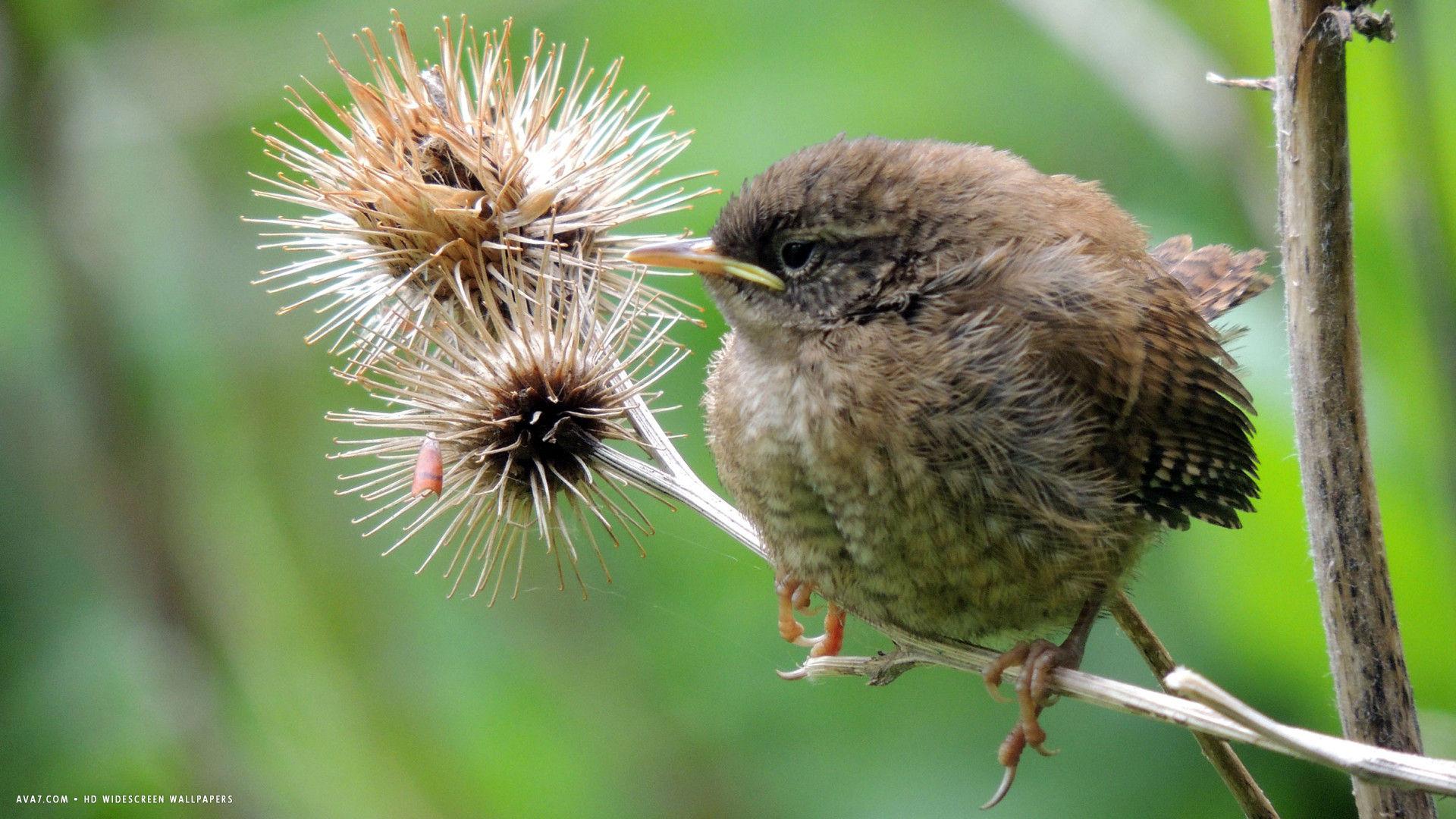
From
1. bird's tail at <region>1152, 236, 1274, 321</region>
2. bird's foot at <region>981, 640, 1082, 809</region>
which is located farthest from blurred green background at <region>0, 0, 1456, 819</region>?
bird's foot at <region>981, 640, 1082, 809</region>

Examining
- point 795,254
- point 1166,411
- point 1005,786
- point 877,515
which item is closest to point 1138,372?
point 1166,411

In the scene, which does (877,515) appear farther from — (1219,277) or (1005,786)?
(1219,277)

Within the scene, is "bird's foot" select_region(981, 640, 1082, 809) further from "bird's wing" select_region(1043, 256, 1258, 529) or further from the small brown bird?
"bird's wing" select_region(1043, 256, 1258, 529)

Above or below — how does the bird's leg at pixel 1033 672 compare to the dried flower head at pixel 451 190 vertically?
below

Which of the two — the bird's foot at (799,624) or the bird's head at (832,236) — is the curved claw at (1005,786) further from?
the bird's head at (832,236)

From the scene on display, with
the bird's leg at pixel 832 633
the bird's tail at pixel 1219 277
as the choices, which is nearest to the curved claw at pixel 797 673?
the bird's leg at pixel 832 633

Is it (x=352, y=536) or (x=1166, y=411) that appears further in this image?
(x=352, y=536)

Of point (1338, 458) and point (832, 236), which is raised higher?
point (832, 236)
